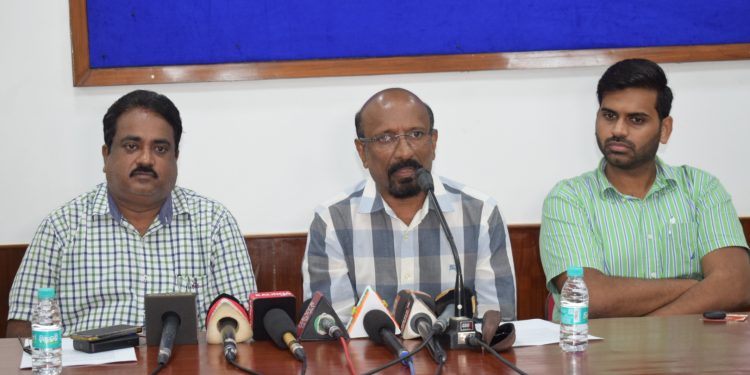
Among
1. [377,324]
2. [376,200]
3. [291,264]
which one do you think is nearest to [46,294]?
[377,324]

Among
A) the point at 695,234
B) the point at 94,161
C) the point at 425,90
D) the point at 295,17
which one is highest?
the point at 295,17

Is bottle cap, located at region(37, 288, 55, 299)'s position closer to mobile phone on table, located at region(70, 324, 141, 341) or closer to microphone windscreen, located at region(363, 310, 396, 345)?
mobile phone on table, located at region(70, 324, 141, 341)

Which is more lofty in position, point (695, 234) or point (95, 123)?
point (95, 123)

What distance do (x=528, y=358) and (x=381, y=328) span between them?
32 centimetres

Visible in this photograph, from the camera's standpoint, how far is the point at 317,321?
190cm

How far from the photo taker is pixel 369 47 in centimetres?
316

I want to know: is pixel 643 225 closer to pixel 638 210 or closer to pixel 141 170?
pixel 638 210

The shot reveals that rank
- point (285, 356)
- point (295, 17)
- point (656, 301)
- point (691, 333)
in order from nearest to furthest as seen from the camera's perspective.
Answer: point (285, 356)
point (691, 333)
point (656, 301)
point (295, 17)

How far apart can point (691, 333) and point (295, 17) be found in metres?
1.86

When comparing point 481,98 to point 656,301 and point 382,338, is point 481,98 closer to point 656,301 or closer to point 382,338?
point 656,301

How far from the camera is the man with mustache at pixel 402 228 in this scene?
104 inches

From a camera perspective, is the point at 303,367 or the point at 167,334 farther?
the point at 167,334

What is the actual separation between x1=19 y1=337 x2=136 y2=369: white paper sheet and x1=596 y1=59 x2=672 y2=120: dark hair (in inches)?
74.3

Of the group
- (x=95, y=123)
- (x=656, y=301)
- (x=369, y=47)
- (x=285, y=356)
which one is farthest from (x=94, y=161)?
(x=656, y=301)
